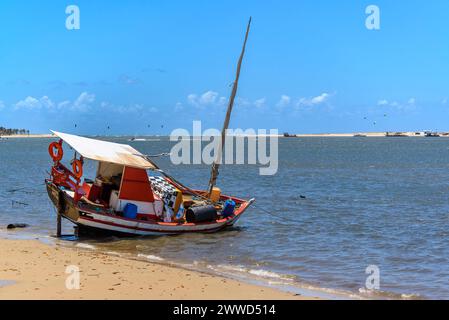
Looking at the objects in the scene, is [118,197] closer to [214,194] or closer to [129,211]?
[129,211]

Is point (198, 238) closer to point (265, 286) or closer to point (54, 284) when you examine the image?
point (265, 286)

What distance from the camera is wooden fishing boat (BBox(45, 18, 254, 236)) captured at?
66.5 feet

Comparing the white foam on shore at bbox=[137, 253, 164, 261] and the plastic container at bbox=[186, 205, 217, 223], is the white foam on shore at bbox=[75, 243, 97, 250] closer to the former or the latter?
the white foam on shore at bbox=[137, 253, 164, 261]

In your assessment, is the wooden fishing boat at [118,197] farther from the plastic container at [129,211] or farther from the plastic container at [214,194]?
the plastic container at [214,194]

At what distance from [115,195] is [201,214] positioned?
145 inches

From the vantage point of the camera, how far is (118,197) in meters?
20.9

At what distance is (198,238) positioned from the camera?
856 inches

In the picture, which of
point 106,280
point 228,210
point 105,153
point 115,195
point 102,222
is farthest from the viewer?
point 228,210

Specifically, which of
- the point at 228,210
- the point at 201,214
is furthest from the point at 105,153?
the point at 228,210

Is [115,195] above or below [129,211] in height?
above

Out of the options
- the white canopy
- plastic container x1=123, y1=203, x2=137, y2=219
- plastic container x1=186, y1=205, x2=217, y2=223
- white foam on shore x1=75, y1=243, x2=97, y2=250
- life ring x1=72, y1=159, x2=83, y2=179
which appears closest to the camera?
white foam on shore x1=75, y1=243, x2=97, y2=250

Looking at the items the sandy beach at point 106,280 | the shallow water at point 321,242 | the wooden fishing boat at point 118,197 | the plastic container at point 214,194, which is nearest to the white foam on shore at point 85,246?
the shallow water at point 321,242

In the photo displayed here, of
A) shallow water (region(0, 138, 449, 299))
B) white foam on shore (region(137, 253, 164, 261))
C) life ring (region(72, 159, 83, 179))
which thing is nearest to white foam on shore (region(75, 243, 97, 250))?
shallow water (region(0, 138, 449, 299))
